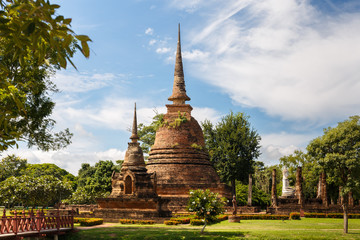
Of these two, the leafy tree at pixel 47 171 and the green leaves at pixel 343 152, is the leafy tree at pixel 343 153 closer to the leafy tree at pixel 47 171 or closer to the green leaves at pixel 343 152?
the green leaves at pixel 343 152

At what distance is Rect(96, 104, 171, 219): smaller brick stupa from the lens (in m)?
28.2

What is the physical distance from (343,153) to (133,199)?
15.5 metres

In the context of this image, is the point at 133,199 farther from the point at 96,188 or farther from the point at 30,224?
the point at 96,188

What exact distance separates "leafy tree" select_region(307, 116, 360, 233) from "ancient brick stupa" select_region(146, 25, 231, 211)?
14687mm

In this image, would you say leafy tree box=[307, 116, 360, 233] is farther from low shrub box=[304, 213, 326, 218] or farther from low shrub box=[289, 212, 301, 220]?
low shrub box=[304, 213, 326, 218]

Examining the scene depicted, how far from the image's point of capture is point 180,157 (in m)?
37.0

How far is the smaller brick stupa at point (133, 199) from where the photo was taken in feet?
92.5

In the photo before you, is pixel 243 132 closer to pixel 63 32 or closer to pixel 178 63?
pixel 178 63

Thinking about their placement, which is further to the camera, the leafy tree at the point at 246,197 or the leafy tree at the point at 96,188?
the leafy tree at the point at 246,197

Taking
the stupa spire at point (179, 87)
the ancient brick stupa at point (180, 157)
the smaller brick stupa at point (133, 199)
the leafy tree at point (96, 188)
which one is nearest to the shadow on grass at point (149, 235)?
the smaller brick stupa at point (133, 199)

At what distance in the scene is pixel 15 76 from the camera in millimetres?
17906

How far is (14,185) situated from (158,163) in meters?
14.4

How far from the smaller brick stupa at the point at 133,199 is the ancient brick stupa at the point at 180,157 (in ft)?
14.5

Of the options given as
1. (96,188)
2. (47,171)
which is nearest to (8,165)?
(96,188)
